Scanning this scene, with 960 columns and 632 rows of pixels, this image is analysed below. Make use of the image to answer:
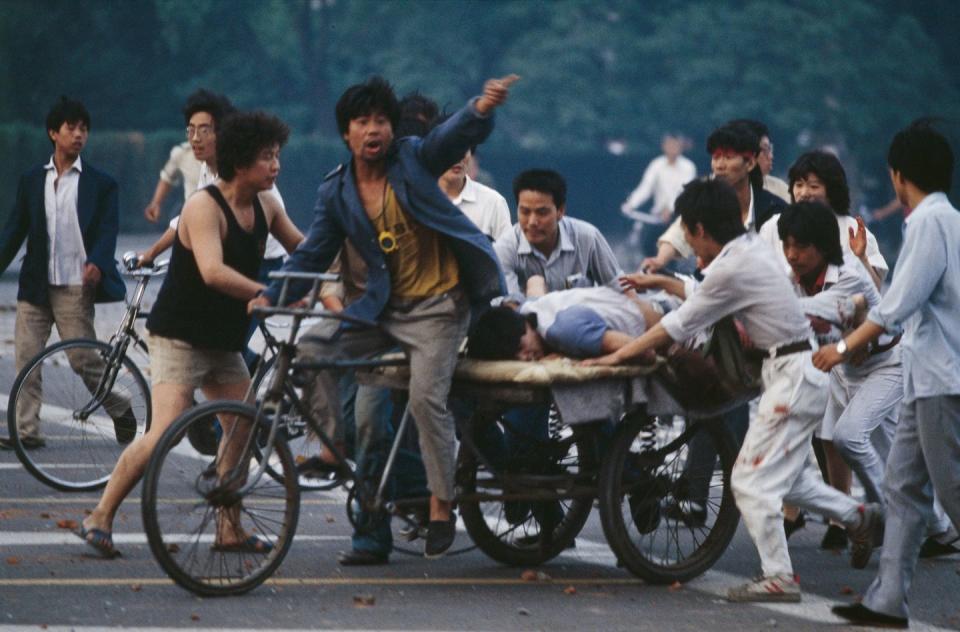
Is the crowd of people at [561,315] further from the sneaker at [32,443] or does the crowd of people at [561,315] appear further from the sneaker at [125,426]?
the sneaker at [32,443]

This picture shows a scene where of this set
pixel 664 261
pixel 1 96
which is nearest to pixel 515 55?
pixel 1 96

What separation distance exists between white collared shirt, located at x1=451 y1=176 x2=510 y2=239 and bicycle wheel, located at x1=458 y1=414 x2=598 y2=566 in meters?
1.71

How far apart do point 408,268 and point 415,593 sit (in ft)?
4.03

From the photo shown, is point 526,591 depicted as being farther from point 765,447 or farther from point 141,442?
point 141,442

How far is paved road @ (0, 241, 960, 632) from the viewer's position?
646 centimetres

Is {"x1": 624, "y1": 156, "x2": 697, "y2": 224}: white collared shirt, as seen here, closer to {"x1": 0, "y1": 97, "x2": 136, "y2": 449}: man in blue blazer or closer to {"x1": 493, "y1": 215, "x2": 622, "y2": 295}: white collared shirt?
{"x1": 0, "y1": 97, "x2": 136, "y2": 449}: man in blue blazer

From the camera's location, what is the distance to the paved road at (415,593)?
6457 millimetres

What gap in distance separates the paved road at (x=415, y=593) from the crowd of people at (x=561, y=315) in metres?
0.17

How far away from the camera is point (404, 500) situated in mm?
7043

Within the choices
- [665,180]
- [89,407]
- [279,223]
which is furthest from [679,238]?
[665,180]

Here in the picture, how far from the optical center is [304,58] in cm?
4562

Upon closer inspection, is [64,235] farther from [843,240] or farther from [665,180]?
[665,180]

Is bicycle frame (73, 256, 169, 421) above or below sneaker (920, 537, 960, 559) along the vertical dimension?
above

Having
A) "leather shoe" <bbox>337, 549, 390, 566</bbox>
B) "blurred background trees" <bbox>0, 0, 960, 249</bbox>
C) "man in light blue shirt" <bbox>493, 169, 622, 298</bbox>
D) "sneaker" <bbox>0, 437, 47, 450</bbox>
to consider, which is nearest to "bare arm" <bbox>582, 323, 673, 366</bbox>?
"man in light blue shirt" <bbox>493, 169, 622, 298</bbox>
